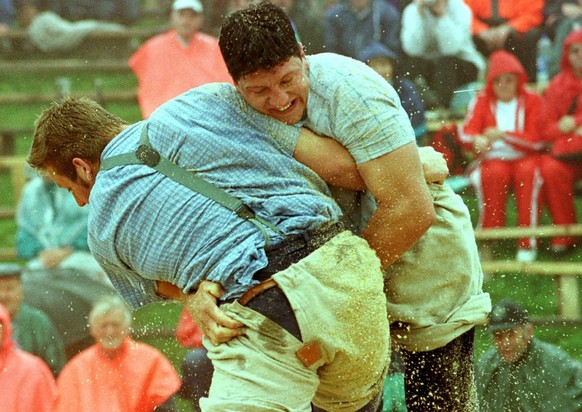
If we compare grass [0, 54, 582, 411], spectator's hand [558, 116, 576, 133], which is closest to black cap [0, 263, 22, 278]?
grass [0, 54, 582, 411]

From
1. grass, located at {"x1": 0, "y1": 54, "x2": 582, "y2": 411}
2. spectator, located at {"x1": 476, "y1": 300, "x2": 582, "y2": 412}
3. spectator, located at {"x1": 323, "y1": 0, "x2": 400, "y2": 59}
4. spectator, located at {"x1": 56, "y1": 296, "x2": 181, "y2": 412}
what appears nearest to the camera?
spectator, located at {"x1": 476, "y1": 300, "x2": 582, "y2": 412}

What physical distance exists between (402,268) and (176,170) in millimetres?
810

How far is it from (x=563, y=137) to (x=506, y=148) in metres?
0.33

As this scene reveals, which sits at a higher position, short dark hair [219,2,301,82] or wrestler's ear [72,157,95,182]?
short dark hair [219,2,301,82]

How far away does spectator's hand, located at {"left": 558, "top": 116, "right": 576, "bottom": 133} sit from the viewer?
6.85 metres

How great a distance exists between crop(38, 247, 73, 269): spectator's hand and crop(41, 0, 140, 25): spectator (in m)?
2.51

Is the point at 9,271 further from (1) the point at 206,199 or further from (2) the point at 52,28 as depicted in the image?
(1) the point at 206,199

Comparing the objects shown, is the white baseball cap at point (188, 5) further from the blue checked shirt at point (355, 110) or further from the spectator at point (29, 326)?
the blue checked shirt at point (355, 110)

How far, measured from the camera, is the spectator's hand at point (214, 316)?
326cm

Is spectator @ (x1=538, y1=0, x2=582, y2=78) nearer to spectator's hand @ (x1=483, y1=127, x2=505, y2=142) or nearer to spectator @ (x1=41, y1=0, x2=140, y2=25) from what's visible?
spectator's hand @ (x1=483, y1=127, x2=505, y2=142)

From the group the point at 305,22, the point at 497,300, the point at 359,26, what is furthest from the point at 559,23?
the point at 497,300

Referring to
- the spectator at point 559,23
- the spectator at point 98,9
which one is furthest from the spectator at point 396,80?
the spectator at point 98,9

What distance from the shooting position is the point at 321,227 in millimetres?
3320

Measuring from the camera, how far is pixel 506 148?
689 centimetres
